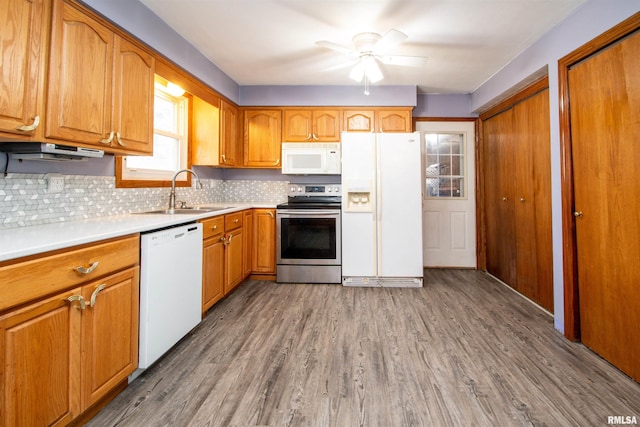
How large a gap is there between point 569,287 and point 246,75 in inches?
145

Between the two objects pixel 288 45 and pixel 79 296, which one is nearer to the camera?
pixel 79 296

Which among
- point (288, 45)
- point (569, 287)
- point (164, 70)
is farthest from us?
point (288, 45)

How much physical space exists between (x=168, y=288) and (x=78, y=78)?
1265mm

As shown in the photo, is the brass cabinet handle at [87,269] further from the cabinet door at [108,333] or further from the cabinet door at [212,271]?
the cabinet door at [212,271]

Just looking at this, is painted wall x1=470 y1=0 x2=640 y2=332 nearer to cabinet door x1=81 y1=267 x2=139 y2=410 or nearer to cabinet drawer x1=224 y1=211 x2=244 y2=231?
cabinet drawer x1=224 y1=211 x2=244 y2=231

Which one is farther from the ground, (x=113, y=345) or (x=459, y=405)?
(x=113, y=345)

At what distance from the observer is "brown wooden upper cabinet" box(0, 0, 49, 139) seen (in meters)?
1.21

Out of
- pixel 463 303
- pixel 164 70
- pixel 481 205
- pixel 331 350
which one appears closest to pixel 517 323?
pixel 463 303

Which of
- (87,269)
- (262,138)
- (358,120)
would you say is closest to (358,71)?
(358,120)

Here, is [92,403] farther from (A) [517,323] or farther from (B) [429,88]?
(B) [429,88]

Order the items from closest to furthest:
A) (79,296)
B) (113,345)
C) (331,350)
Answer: (79,296)
(113,345)
(331,350)

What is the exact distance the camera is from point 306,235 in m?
3.34

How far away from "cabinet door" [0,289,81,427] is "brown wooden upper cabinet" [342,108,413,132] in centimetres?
324

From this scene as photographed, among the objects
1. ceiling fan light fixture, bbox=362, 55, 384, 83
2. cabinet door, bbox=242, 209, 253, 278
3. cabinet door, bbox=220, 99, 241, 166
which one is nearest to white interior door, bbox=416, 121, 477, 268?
ceiling fan light fixture, bbox=362, 55, 384, 83
